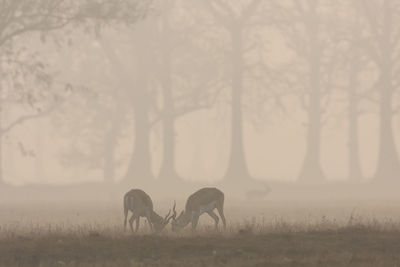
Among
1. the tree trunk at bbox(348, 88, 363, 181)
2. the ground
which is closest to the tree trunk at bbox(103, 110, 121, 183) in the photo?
the tree trunk at bbox(348, 88, 363, 181)

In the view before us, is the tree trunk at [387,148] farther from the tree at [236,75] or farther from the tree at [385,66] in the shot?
the tree at [236,75]

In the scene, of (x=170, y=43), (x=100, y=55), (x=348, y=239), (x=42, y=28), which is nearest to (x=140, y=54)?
(x=170, y=43)

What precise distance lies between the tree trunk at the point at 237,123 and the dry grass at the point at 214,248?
41.7 metres

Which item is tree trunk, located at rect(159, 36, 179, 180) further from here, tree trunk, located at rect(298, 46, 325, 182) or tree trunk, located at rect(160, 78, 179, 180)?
tree trunk, located at rect(298, 46, 325, 182)

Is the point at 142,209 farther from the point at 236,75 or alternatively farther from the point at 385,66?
the point at 385,66

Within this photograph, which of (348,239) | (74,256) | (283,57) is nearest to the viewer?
(74,256)

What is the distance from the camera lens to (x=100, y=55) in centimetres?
7481

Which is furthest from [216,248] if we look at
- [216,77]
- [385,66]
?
[216,77]

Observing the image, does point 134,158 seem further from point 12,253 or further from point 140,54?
point 12,253

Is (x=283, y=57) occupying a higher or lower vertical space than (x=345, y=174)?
higher

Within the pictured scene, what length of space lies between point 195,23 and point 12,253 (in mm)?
50909

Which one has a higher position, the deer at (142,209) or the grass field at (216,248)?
the deer at (142,209)

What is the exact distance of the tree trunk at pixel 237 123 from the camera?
63.0m

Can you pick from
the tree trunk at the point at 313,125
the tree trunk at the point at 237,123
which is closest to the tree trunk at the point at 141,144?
the tree trunk at the point at 237,123
